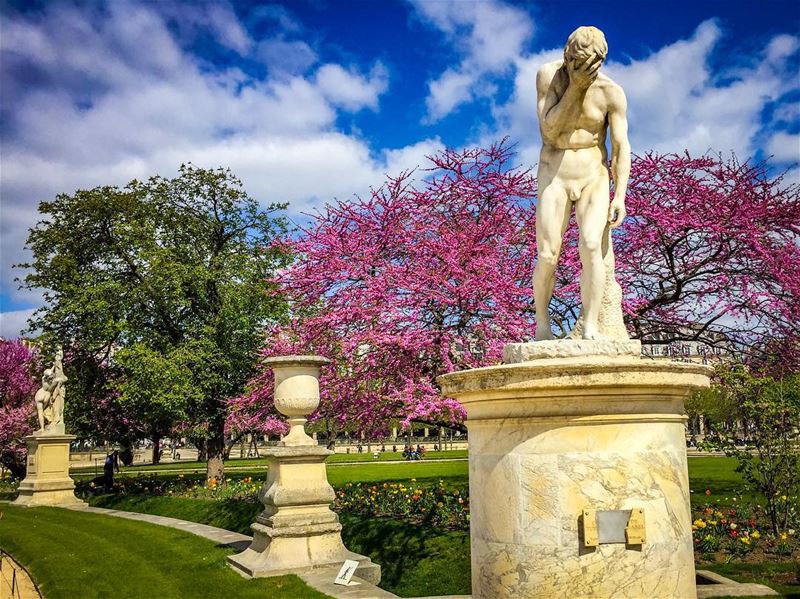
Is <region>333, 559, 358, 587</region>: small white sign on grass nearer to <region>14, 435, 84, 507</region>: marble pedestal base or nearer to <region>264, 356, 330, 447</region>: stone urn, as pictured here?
<region>264, 356, 330, 447</region>: stone urn

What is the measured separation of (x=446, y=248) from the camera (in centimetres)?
1111

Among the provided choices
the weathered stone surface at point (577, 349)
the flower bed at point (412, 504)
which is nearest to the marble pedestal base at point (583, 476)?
the weathered stone surface at point (577, 349)

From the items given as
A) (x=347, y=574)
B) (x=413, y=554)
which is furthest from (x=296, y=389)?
(x=413, y=554)

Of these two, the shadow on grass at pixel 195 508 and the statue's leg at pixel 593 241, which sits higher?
the statue's leg at pixel 593 241

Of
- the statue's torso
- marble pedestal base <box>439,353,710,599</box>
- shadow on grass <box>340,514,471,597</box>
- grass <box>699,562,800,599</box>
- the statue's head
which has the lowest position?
shadow on grass <box>340,514,471,597</box>

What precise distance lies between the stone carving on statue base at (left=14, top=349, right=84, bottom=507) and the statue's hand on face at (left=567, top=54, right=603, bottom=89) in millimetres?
18094

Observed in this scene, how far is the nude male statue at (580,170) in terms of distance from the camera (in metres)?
4.57

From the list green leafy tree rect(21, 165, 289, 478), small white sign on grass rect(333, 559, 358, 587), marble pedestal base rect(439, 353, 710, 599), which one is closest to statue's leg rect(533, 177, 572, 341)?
marble pedestal base rect(439, 353, 710, 599)

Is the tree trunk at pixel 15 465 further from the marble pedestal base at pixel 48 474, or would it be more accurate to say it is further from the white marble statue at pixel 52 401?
the white marble statue at pixel 52 401

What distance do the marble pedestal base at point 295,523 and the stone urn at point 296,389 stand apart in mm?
289

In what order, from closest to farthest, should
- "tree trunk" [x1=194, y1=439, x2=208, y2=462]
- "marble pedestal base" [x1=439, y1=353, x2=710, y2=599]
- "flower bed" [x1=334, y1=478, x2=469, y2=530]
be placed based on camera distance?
"marble pedestal base" [x1=439, y1=353, x2=710, y2=599]
"flower bed" [x1=334, y1=478, x2=469, y2=530]
"tree trunk" [x1=194, y1=439, x2=208, y2=462]

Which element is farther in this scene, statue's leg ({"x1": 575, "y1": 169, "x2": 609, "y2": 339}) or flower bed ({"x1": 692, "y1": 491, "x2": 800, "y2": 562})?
flower bed ({"x1": 692, "y1": 491, "x2": 800, "y2": 562})

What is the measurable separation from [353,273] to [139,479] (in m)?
13.7

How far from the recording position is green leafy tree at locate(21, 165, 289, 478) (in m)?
18.4
